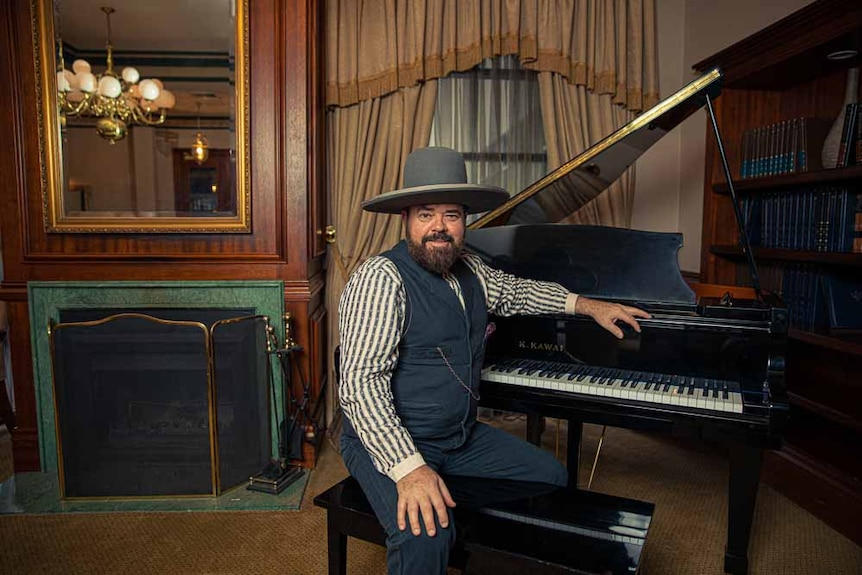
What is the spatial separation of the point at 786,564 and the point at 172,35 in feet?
10.9

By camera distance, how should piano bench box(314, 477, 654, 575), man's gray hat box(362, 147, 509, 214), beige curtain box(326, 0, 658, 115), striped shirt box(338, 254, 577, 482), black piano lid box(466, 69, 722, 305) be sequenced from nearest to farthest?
piano bench box(314, 477, 654, 575), striped shirt box(338, 254, 577, 482), man's gray hat box(362, 147, 509, 214), black piano lid box(466, 69, 722, 305), beige curtain box(326, 0, 658, 115)

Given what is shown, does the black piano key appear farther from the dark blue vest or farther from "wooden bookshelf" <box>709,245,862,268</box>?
"wooden bookshelf" <box>709,245,862,268</box>

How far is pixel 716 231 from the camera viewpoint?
3.43 meters

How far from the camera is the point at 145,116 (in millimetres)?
2873

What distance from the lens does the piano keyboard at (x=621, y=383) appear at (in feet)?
6.00

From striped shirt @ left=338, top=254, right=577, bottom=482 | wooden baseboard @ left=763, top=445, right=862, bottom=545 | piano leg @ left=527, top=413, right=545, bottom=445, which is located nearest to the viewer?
striped shirt @ left=338, top=254, right=577, bottom=482

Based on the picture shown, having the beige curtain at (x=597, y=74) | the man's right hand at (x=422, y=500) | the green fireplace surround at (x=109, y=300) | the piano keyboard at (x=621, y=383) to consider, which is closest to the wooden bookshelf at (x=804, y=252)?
the beige curtain at (x=597, y=74)

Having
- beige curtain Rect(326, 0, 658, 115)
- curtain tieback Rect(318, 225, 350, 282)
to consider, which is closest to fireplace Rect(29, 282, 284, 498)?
curtain tieback Rect(318, 225, 350, 282)

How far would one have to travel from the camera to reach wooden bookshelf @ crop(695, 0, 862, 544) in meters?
2.44

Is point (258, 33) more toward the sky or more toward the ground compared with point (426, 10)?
more toward the ground

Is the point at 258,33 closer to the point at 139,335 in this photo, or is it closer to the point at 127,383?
the point at 139,335

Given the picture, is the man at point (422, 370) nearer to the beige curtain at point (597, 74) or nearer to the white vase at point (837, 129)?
the white vase at point (837, 129)

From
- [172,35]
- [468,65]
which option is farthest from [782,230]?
[172,35]

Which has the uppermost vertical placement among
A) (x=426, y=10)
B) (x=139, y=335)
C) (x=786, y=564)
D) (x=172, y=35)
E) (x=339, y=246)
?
(x=426, y=10)
